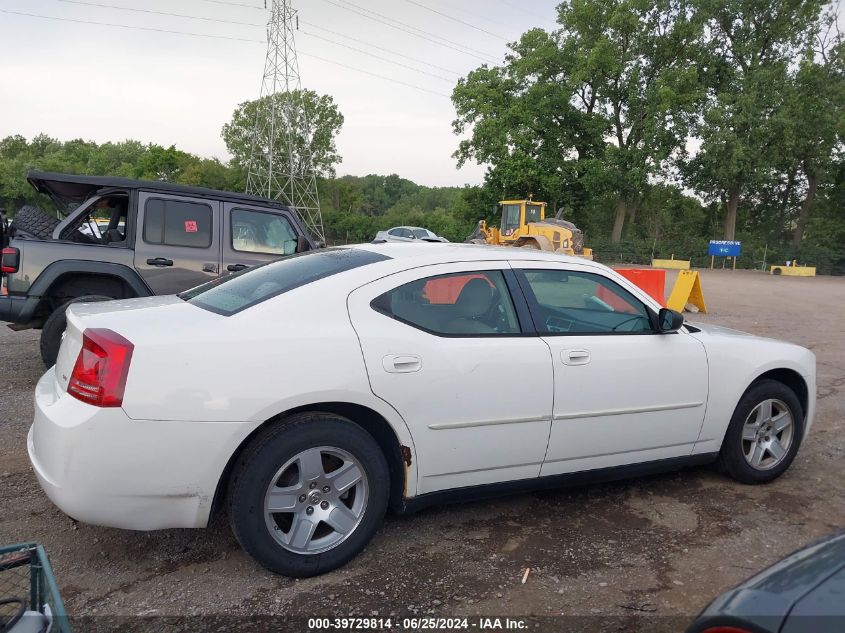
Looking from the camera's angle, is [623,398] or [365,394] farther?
[623,398]

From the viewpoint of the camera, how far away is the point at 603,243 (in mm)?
44562

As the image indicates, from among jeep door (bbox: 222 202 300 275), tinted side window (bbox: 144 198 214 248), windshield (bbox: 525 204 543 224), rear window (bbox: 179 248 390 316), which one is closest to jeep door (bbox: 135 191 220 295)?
tinted side window (bbox: 144 198 214 248)

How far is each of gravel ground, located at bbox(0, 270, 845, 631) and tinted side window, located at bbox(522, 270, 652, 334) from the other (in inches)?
43.0

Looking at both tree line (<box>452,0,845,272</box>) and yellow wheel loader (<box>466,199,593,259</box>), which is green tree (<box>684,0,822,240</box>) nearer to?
tree line (<box>452,0,845,272</box>)

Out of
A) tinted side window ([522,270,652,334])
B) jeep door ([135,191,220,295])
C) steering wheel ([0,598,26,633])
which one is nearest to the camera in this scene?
steering wheel ([0,598,26,633])

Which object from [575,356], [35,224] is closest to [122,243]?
[35,224]

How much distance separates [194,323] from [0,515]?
5.64ft

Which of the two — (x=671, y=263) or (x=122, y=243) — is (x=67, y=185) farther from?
(x=671, y=263)

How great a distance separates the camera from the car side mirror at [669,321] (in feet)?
12.7

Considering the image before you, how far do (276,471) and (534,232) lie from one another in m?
23.1

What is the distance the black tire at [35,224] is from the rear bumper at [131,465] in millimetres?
4403

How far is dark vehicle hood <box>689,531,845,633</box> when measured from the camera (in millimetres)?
1446

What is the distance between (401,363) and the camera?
312 cm

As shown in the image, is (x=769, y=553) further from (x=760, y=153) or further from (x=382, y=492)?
(x=760, y=153)
